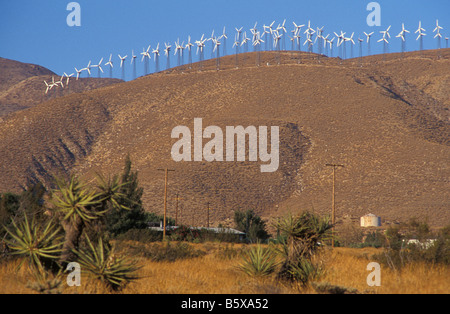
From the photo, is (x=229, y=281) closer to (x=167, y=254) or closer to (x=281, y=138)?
(x=167, y=254)

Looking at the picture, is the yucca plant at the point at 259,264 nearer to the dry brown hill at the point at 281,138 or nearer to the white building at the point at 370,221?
the dry brown hill at the point at 281,138

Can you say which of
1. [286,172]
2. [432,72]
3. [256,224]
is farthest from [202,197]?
[432,72]

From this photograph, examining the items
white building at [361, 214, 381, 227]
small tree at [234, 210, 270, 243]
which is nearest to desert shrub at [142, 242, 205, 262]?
small tree at [234, 210, 270, 243]

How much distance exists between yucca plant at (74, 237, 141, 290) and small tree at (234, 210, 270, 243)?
3825cm

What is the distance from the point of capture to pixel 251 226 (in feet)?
188

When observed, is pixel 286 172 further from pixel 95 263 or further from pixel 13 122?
pixel 95 263

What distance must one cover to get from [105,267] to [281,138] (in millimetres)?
82788

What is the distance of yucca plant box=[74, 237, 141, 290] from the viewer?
1380 centimetres

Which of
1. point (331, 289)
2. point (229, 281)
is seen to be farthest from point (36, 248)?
point (331, 289)

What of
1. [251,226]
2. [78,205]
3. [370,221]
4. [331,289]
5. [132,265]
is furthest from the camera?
[370,221]

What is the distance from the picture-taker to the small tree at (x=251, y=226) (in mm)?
54713

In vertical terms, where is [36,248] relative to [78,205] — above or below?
below

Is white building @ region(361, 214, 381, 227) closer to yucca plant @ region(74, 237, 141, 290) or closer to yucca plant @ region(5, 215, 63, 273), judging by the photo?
yucca plant @ region(74, 237, 141, 290)
